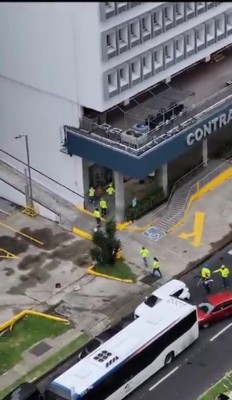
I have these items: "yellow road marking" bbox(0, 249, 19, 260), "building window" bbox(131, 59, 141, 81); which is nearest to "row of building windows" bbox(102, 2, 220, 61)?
"building window" bbox(131, 59, 141, 81)

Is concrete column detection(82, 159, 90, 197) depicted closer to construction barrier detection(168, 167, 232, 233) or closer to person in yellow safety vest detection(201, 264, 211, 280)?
construction barrier detection(168, 167, 232, 233)

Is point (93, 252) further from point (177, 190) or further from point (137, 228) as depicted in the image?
point (177, 190)

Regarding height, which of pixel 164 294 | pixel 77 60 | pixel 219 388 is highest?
pixel 77 60

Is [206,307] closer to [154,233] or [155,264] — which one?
[155,264]

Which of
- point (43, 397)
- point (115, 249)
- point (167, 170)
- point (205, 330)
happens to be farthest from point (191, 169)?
point (43, 397)

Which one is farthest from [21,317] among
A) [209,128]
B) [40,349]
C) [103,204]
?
[209,128]

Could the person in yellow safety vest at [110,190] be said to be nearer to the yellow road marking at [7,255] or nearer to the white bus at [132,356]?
the yellow road marking at [7,255]

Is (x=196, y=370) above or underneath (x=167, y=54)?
underneath
